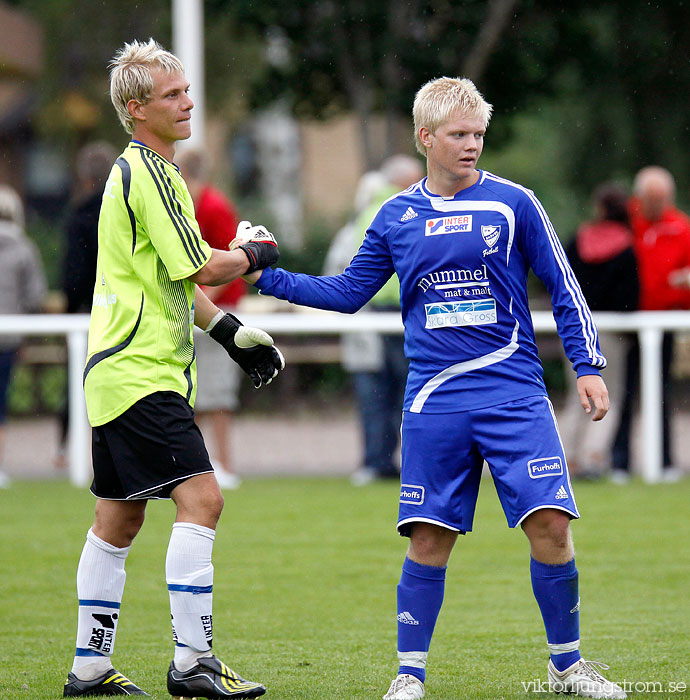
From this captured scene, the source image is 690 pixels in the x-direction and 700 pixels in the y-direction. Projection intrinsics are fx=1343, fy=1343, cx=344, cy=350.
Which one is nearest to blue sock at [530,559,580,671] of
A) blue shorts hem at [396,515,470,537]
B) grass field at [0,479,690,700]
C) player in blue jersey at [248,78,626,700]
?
player in blue jersey at [248,78,626,700]

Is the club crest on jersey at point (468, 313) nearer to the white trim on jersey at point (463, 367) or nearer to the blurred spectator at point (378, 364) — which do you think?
the white trim on jersey at point (463, 367)

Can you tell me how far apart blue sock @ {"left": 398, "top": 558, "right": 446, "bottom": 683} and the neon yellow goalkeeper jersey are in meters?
0.96

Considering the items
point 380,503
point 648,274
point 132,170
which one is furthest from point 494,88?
point 132,170

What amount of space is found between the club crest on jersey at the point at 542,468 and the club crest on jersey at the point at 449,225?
30.0 inches

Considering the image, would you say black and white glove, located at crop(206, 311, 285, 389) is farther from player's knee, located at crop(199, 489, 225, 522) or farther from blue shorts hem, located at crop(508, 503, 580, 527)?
blue shorts hem, located at crop(508, 503, 580, 527)

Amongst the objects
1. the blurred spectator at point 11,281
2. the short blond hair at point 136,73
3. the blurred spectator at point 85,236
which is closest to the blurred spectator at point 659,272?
the blurred spectator at point 85,236

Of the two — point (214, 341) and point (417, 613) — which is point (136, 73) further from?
point (214, 341)

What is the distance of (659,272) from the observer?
32.8 feet

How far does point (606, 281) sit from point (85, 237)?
3.73 meters

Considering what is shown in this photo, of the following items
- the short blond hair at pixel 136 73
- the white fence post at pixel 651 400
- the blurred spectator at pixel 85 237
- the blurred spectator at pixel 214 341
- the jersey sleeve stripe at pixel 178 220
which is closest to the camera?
the jersey sleeve stripe at pixel 178 220

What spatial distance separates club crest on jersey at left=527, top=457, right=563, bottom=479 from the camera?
418 centimetres

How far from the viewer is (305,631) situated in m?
5.34

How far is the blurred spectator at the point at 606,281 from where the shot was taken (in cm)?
965

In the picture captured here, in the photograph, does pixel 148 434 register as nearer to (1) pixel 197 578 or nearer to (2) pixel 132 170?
(1) pixel 197 578
